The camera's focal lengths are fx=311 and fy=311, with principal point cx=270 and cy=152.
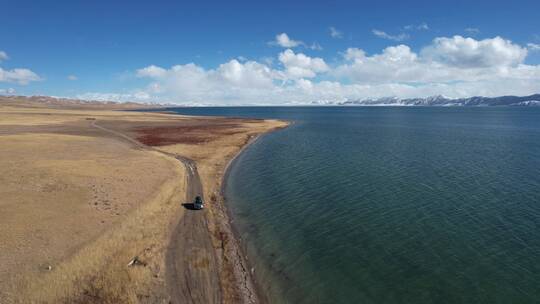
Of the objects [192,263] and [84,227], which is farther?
[84,227]

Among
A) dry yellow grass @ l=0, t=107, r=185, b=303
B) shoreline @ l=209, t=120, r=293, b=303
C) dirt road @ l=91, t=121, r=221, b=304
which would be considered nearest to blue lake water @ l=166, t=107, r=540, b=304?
shoreline @ l=209, t=120, r=293, b=303

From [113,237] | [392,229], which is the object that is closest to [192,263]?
[113,237]

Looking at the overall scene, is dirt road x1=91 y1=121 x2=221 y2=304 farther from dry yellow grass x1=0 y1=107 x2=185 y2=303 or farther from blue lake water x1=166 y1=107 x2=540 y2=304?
blue lake water x1=166 y1=107 x2=540 y2=304

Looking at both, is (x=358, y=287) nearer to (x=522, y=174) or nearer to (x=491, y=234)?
(x=491, y=234)

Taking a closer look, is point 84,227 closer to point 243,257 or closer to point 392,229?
point 243,257

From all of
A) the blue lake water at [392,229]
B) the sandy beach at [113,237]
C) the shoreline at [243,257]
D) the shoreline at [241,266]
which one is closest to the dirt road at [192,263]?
the sandy beach at [113,237]

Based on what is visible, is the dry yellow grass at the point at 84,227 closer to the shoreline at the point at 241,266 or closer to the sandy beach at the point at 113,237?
the sandy beach at the point at 113,237

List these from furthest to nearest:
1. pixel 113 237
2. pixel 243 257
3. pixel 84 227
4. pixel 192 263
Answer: pixel 84 227 → pixel 113 237 → pixel 243 257 → pixel 192 263
